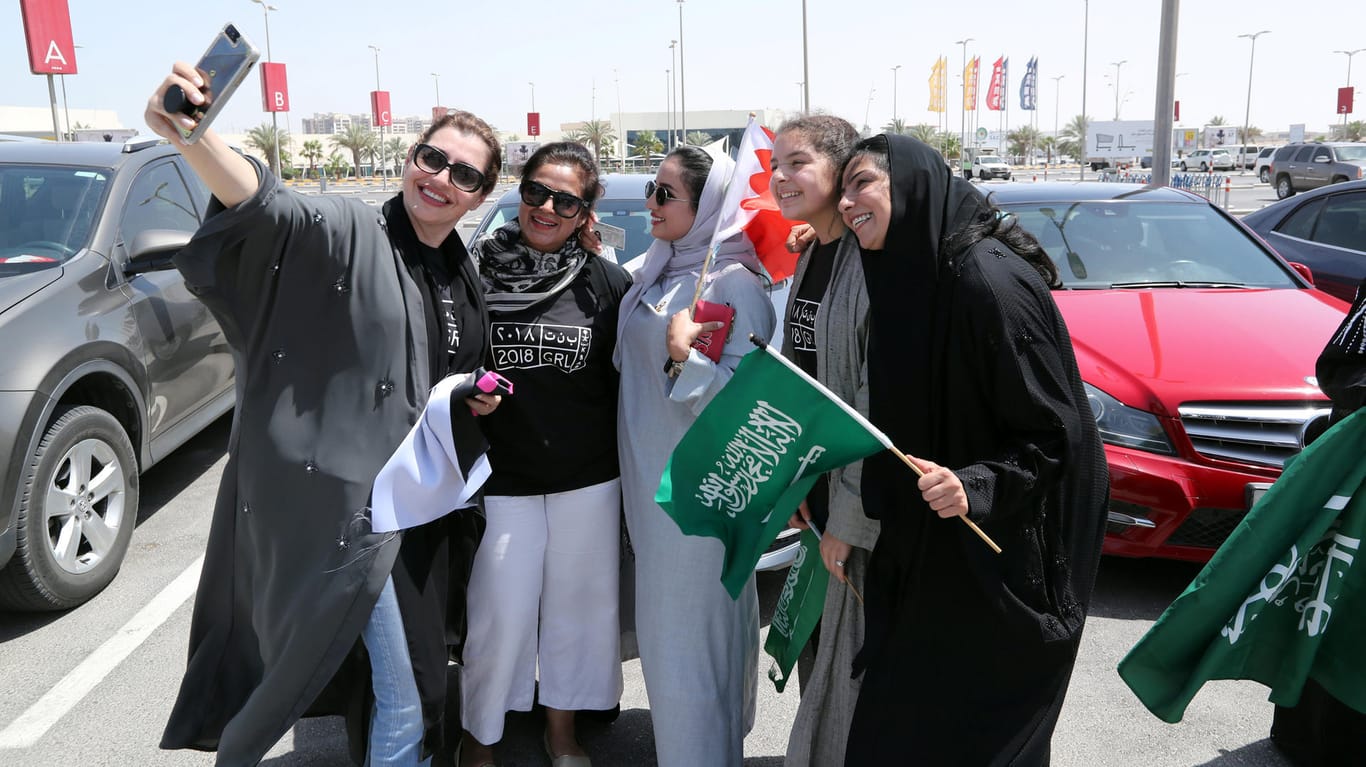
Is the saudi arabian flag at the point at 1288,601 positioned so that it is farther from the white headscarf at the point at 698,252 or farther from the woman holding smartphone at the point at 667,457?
the white headscarf at the point at 698,252

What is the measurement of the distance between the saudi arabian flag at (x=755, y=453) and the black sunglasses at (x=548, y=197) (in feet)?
2.83

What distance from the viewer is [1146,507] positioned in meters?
4.09

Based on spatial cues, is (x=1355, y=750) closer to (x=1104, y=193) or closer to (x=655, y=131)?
(x=1104, y=193)

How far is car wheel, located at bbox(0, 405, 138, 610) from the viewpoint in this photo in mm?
3949

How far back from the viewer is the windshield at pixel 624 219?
5730mm

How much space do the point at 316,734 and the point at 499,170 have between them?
75.1 inches

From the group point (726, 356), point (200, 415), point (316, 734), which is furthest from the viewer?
point (200, 415)

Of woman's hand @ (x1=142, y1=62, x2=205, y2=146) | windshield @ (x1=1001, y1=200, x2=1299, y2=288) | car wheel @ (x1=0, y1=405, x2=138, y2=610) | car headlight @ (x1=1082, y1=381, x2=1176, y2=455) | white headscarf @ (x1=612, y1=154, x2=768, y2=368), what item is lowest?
car wheel @ (x1=0, y1=405, x2=138, y2=610)

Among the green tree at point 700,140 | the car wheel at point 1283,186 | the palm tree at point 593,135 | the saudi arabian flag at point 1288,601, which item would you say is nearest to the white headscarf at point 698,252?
the green tree at point 700,140

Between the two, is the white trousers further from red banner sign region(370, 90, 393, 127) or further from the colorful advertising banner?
the colorful advertising banner

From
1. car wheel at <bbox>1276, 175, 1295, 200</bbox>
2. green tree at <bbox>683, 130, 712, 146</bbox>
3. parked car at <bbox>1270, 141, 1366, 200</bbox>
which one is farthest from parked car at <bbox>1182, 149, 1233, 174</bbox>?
green tree at <bbox>683, 130, 712, 146</bbox>

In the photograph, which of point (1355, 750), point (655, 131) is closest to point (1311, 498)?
point (1355, 750)

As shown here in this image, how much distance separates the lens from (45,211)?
484cm

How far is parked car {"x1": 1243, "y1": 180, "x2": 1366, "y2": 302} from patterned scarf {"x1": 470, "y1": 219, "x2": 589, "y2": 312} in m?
6.41
